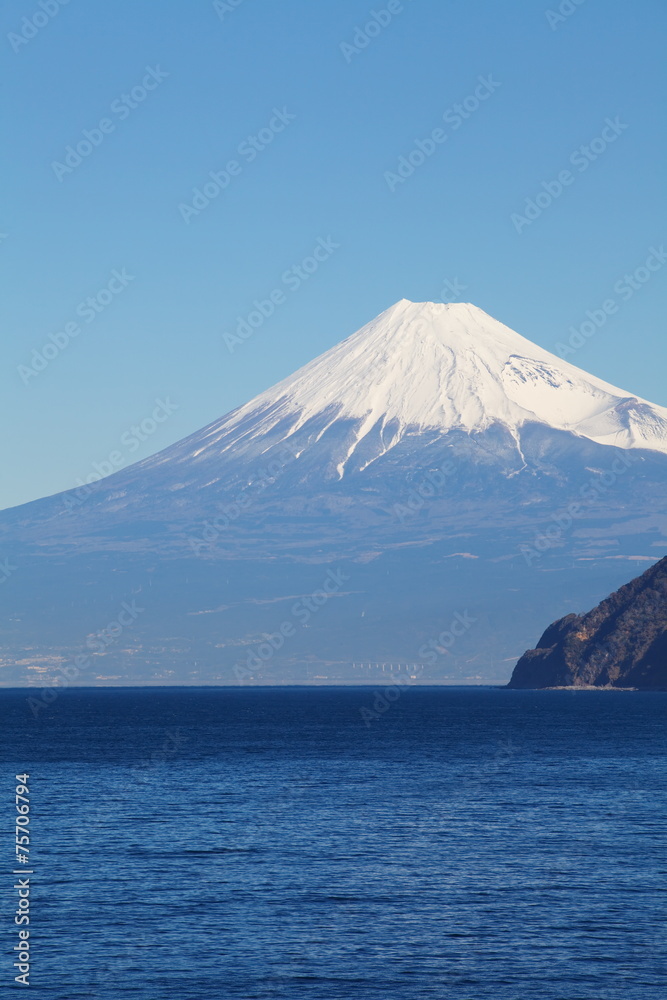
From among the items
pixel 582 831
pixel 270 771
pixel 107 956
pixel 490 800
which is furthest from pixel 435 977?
pixel 270 771

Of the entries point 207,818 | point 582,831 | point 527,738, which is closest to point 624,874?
point 582,831

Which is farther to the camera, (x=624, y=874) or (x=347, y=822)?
(x=347, y=822)

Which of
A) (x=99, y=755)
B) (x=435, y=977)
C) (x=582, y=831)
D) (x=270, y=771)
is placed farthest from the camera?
(x=99, y=755)

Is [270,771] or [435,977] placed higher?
[270,771]

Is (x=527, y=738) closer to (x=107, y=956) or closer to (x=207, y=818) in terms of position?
(x=207, y=818)

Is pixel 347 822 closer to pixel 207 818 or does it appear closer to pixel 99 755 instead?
pixel 207 818

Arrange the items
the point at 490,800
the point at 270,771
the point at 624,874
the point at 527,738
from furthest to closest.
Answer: the point at 527,738, the point at 270,771, the point at 490,800, the point at 624,874
